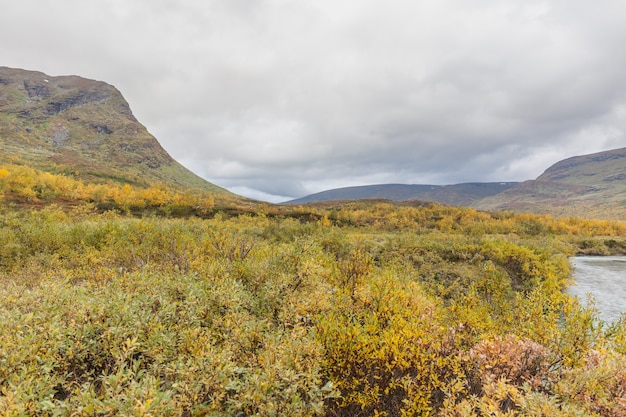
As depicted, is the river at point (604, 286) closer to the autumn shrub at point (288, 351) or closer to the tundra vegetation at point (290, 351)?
the autumn shrub at point (288, 351)

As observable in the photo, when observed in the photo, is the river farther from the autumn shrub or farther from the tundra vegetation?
the tundra vegetation

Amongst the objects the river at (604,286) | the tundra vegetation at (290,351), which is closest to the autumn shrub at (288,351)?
the tundra vegetation at (290,351)

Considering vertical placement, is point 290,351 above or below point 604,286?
above

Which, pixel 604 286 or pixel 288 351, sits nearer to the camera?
pixel 288 351

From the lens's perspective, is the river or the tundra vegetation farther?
the river

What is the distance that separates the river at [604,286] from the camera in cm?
2341

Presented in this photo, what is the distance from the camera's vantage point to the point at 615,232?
303ft

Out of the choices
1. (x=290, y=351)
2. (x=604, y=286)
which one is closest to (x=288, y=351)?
(x=290, y=351)

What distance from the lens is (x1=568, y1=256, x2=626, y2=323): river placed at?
23.4 m

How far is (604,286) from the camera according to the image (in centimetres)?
3222

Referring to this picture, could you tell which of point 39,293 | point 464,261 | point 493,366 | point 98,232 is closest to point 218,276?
point 39,293

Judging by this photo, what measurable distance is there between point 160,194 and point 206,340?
294ft

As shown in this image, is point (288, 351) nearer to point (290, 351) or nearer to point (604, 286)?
point (290, 351)

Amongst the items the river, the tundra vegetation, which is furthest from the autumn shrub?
the river
